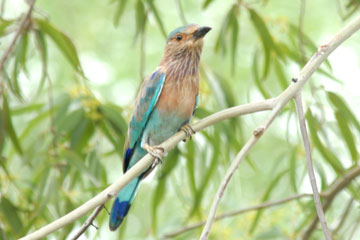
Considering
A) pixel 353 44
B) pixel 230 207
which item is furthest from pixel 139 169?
pixel 353 44

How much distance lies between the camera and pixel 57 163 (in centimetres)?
332

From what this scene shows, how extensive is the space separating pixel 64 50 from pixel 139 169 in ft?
4.39

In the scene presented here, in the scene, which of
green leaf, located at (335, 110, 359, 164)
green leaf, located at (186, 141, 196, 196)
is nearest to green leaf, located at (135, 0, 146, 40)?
green leaf, located at (186, 141, 196, 196)

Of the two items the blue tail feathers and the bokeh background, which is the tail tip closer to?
the blue tail feathers

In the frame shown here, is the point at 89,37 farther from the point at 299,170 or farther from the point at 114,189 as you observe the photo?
the point at 114,189

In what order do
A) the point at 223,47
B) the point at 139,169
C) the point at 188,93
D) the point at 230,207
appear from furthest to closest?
1. the point at 230,207
2. the point at 223,47
3. the point at 188,93
4. the point at 139,169

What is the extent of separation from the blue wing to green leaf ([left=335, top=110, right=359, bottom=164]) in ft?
2.94

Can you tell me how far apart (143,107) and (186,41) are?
0.44 metres

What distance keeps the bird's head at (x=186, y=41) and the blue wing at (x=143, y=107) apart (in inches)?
6.8

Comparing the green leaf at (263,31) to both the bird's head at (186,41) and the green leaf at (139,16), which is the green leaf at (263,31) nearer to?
the bird's head at (186,41)

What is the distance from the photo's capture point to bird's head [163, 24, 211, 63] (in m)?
3.37

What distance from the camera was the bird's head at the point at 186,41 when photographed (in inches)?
133

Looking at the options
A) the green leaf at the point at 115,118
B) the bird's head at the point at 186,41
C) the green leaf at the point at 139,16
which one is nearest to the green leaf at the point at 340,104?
the bird's head at the point at 186,41

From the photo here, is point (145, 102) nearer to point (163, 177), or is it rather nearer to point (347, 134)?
point (163, 177)
